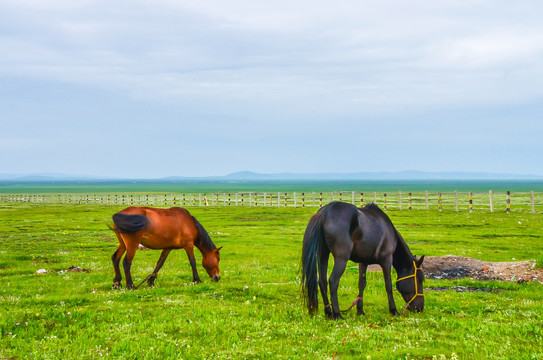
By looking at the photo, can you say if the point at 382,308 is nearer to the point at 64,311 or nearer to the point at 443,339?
the point at 443,339

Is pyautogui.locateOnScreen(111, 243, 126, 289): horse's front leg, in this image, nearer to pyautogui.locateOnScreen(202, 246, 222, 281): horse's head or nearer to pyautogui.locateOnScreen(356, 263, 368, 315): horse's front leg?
pyautogui.locateOnScreen(202, 246, 222, 281): horse's head

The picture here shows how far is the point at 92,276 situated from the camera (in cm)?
1558

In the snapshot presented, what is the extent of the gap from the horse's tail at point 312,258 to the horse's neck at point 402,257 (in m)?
2.17

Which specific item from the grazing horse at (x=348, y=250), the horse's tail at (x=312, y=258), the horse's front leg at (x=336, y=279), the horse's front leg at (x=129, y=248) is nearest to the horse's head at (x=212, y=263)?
the horse's front leg at (x=129, y=248)

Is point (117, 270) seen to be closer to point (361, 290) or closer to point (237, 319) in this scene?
point (237, 319)

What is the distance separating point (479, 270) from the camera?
1603 centimetres

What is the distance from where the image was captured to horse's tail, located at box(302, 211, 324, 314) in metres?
9.87

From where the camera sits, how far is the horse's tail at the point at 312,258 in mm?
9867

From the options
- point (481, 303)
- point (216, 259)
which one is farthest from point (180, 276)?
point (481, 303)

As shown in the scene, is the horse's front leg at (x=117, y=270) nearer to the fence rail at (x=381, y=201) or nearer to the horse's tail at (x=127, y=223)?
the horse's tail at (x=127, y=223)

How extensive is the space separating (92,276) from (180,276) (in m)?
3.10

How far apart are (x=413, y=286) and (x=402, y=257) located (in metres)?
0.73

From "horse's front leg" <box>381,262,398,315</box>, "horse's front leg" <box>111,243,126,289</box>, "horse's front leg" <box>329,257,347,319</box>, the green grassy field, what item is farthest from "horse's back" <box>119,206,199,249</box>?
"horse's front leg" <box>381,262,398,315</box>

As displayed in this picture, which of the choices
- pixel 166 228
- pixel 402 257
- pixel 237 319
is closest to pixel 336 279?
pixel 402 257
